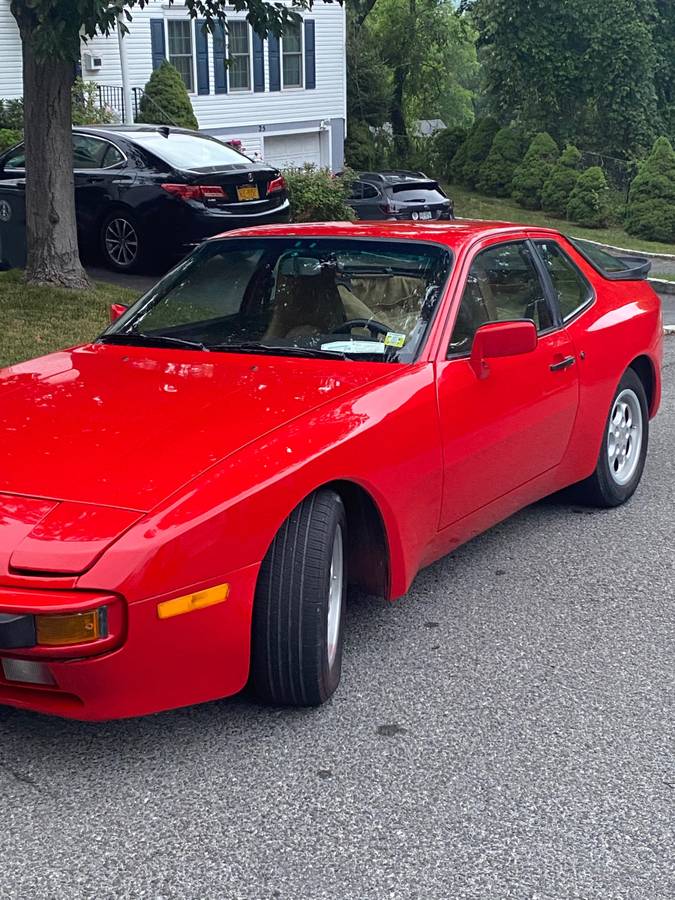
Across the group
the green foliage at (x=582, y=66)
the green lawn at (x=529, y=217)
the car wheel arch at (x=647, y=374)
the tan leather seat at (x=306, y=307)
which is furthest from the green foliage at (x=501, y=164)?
the tan leather seat at (x=306, y=307)

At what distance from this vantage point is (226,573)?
3.14 metres

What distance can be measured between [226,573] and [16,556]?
21.7 inches

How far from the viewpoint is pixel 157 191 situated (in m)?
11.9

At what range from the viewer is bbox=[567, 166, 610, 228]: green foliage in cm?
2855

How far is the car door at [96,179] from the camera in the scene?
12148mm

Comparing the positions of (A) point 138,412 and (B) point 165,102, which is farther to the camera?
(B) point 165,102

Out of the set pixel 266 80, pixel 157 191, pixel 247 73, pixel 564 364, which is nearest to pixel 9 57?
pixel 247 73

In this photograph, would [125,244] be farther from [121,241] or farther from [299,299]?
[299,299]

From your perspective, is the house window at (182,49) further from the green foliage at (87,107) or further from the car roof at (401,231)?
the car roof at (401,231)

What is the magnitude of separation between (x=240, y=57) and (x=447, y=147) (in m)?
8.16

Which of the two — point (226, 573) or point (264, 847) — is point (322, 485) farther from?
point (264, 847)

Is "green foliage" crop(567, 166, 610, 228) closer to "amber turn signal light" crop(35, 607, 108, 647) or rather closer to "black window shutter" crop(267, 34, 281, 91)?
"black window shutter" crop(267, 34, 281, 91)

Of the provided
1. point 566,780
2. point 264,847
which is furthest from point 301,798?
point 566,780

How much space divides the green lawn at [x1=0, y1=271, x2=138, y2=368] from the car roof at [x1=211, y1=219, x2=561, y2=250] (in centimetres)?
410
